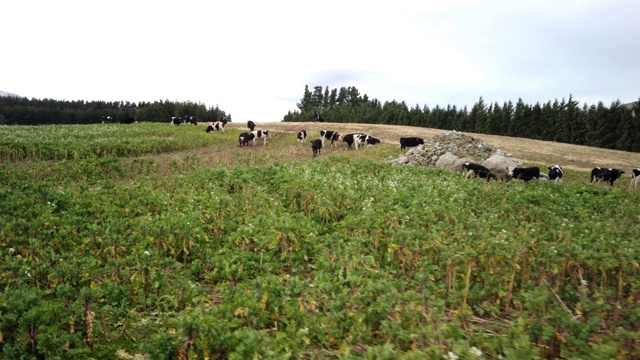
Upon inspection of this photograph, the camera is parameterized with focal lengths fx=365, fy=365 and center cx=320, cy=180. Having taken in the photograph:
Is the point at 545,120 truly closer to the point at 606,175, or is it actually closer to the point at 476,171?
the point at 606,175

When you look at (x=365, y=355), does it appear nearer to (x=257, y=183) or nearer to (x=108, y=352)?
(x=108, y=352)

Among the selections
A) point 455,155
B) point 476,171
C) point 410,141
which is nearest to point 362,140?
point 410,141

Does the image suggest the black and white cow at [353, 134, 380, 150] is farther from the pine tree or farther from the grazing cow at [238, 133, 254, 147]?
the pine tree

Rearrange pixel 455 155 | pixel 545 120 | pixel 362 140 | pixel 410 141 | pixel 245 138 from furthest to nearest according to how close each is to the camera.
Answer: pixel 545 120 < pixel 362 140 < pixel 245 138 < pixel 410 141 < pixel 455 155

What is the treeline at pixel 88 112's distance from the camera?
80.2 metres

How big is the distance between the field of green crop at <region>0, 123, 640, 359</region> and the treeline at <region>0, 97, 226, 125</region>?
61136 millimetres

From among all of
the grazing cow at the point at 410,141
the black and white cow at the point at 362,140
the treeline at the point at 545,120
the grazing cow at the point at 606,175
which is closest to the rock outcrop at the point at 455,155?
the grazing cow at the point at 606,175

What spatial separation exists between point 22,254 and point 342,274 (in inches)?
246

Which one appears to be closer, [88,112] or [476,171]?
[476,171]

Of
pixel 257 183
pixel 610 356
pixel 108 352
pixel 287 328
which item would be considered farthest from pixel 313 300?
pixel 257 183

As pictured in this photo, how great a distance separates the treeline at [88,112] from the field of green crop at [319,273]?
61136mm

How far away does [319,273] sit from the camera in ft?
20.8

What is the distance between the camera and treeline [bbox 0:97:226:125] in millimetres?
80250

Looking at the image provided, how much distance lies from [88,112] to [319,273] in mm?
111557
